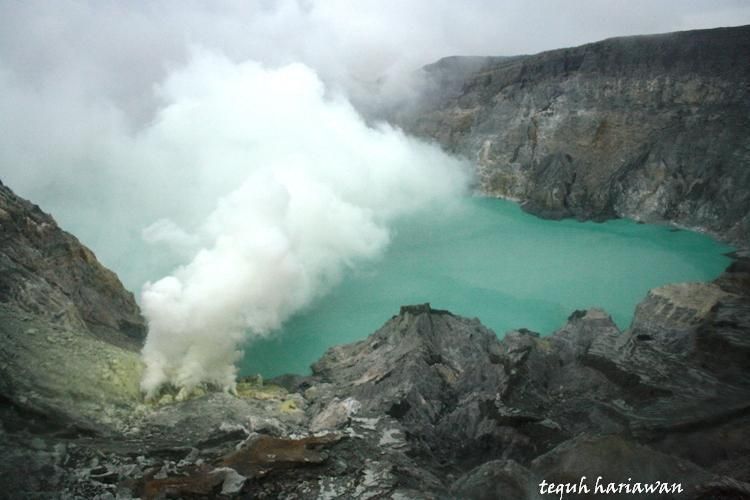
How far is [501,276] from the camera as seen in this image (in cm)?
1911

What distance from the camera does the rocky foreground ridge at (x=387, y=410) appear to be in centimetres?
534

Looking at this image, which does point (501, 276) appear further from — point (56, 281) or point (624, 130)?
point (56, 281)

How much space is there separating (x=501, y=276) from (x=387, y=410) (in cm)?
1197

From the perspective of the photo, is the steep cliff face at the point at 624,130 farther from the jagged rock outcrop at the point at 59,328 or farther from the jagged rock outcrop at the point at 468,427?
the jagged rock outcrop at the point at 59,328

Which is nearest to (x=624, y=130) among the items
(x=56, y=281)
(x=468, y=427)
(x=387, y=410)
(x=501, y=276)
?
(x=501, y=276)

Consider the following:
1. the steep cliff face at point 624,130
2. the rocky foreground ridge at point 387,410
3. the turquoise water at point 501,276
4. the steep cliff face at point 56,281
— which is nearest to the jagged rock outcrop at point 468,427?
the rocky foreground ridge at point 387,410

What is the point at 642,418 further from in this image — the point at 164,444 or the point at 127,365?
the point at 127,365

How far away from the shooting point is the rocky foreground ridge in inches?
210

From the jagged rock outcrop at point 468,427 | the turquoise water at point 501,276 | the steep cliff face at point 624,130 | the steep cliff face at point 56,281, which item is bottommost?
the jagged rock outcrop at point 468,427

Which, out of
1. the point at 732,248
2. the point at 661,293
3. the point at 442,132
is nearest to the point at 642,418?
the point at 661,293

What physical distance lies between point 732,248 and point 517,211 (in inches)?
427

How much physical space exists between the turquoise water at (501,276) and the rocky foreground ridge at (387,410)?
12.6 feet

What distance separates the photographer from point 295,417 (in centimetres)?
A: 845

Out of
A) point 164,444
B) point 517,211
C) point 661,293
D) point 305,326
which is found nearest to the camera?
point 164,444
